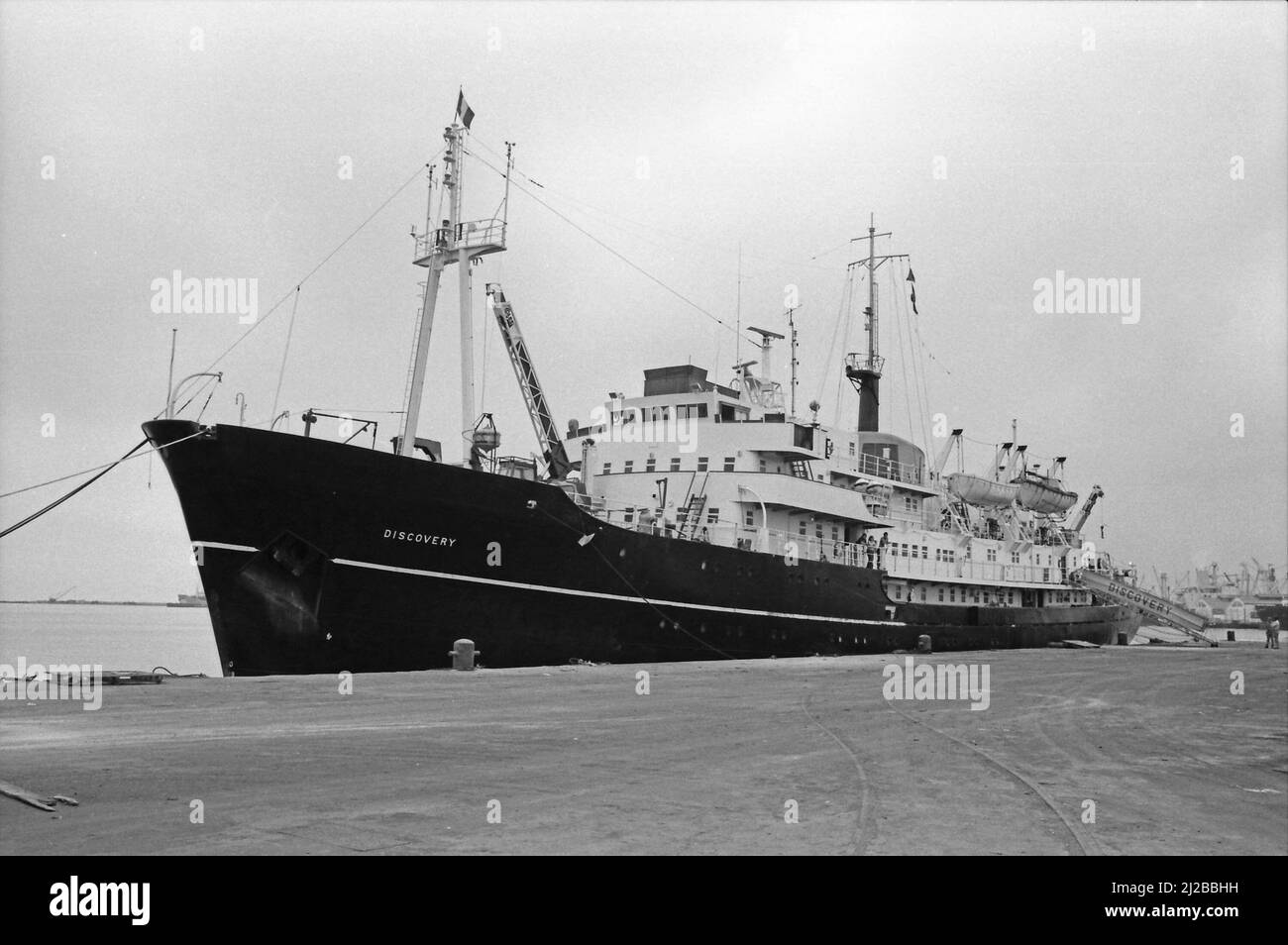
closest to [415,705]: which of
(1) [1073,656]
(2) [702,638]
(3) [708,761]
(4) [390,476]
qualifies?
(3) [708,761]

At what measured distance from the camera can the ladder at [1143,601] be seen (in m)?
48.9

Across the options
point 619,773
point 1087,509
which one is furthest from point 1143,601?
point 619,773

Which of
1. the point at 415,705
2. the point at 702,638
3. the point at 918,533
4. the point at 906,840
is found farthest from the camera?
the point at 918,533

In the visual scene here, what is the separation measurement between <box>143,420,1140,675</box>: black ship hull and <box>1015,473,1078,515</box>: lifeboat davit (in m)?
28.8

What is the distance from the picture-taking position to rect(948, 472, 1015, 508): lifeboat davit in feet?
143

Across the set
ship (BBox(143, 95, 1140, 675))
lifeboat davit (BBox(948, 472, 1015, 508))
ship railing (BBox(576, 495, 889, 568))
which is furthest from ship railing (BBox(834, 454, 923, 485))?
lifeboat davit (BBox(948, 472, 1015, 508))

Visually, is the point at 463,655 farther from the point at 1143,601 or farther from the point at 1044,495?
the point at 1143,601

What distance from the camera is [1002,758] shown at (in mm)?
10617

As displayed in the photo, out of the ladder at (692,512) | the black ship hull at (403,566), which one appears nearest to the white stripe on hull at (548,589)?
the black ship hull at (403,566)

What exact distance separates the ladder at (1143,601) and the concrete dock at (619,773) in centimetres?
3441

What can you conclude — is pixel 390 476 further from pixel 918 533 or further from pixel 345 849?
pixel 918 533

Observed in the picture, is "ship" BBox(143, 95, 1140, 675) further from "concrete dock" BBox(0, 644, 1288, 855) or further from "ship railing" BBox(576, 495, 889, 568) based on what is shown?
"concrete dock" BBox(0, 644, 1288, 855)

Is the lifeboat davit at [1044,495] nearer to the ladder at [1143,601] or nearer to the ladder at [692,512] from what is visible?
the ladder at [1143,601]

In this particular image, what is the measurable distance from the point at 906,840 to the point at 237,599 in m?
15.3
